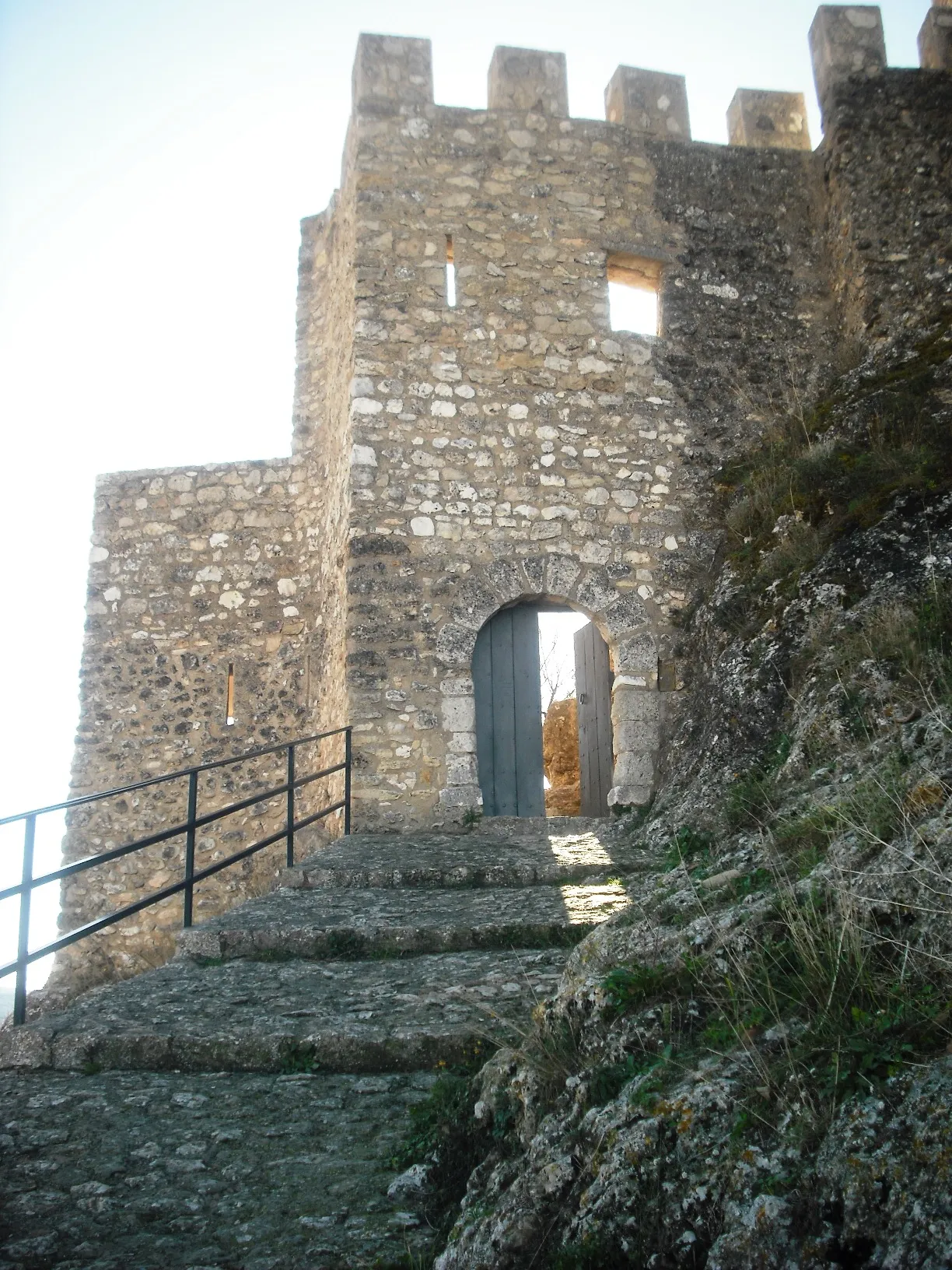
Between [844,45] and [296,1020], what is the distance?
9736 mm

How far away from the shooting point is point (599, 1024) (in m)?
2.75

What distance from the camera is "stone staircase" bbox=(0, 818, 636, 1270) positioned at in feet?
8.24

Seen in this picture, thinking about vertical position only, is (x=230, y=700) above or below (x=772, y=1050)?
above

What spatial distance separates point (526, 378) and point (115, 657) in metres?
4.45

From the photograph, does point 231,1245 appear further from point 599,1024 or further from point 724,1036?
point 724,1036

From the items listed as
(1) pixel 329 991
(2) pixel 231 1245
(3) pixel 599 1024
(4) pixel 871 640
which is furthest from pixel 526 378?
(2) pixel 231 1245

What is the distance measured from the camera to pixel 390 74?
339 inches

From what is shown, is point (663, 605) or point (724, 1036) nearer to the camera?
point (724, 1036)

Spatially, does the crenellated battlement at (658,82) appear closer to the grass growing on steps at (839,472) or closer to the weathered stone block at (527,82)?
the weathered stone block at (527,82)

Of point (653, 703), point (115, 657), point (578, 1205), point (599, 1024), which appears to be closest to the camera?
point (578, 1205)

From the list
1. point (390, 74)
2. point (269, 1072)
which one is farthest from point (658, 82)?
point (269, 1072)

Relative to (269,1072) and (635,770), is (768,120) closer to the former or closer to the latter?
(635,770)

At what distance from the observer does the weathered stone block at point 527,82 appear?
28.7ft

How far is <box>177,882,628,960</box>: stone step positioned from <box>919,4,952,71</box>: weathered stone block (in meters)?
8.69
